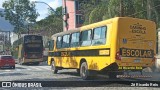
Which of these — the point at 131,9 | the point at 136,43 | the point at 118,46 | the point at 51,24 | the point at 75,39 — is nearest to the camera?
the point at 118,46

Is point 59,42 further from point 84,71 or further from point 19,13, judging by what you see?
point 19,13

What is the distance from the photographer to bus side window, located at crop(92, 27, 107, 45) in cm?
1906

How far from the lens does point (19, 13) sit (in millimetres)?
89625

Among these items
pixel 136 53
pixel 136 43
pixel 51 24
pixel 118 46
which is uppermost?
pixel 51 24

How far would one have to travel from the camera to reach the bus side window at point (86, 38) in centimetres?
2081

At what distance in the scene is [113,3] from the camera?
3494 centimetres

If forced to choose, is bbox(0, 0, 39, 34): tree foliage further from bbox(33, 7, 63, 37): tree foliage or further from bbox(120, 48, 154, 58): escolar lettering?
bbox(120, 48, 154, 58): escolar lettering

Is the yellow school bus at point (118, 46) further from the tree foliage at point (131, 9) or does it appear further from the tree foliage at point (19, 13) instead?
the tree foliage at point (19, 13)

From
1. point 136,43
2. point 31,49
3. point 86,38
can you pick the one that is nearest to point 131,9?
point 31,49

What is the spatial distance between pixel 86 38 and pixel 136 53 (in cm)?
375

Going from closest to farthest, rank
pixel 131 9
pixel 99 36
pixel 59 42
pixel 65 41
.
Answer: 1. pixel 99 36
2. pixel 65 41
3. pixel 59 42
4. pixel 131 9

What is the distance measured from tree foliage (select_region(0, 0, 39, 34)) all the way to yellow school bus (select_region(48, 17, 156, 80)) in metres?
69.5

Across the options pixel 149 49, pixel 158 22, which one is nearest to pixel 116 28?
pixel 149 49

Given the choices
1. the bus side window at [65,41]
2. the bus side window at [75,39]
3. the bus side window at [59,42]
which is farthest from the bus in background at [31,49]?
the bus side window at [75,39]
